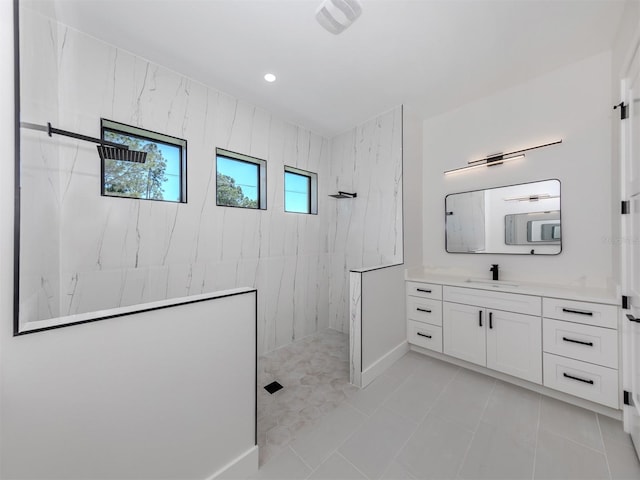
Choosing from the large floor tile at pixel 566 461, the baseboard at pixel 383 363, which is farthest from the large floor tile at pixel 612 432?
the baseboard at pixel 383 363

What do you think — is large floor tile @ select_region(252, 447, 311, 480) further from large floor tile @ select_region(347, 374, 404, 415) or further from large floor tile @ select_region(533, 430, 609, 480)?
large floor tile @ select_region(533, 430, 609, 480)

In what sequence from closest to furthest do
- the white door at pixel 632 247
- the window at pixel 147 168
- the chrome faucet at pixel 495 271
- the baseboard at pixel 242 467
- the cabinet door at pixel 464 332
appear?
the baseboard at pixel 242 467
the white door at pixel 632 247
the window at pixel 147 168
the cabinet door at pixel 464 332
the chrome faucet at pixel 495 271

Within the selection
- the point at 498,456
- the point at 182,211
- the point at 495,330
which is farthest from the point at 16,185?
the point at 495,330

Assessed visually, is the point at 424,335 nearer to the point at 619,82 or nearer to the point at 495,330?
the point at 495,330

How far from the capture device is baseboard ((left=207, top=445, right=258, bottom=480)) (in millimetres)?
1243

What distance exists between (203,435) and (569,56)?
3895mm

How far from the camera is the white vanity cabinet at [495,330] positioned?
6.65ft

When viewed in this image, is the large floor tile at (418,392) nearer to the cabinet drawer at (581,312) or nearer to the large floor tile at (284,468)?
the large floor tile at (284,468)

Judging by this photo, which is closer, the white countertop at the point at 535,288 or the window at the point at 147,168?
the white countertop at the point at 535,288

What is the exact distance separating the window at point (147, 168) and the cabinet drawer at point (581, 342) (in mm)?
3393

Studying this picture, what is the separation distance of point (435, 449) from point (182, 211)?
2.70 m

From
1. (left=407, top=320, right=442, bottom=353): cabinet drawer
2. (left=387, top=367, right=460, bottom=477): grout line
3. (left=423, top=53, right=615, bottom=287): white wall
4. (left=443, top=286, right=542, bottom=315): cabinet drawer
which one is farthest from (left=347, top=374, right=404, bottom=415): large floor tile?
(left=423, top=53, right=615, bottom=287): white wall

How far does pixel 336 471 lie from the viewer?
139cm

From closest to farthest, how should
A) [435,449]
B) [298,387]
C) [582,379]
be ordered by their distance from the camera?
[435,449] < [582,379] < [298,387]
